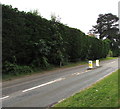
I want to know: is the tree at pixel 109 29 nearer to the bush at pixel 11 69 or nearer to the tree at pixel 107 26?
the tree at pixel 107 26

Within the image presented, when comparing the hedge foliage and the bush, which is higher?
the hedge foliage

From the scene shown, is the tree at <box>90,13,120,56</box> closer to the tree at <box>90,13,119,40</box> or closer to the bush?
the tree at <box>90,13,119,40</box>

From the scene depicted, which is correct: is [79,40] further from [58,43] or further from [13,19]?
[13,19]

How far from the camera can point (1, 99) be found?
261 inches

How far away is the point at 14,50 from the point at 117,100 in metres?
11.0

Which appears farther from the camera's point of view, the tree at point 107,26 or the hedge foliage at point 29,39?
the tree at point 107,26

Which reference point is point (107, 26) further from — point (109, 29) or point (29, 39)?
point (29, 39)

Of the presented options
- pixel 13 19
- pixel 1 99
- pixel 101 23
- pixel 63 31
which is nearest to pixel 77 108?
pixel 1 99

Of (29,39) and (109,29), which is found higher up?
(109,29)

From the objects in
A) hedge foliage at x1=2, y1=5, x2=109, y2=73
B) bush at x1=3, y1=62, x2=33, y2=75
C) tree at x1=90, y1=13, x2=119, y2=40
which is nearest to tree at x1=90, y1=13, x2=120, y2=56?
tree at x1=90, y1=13, x2=119, y2=40

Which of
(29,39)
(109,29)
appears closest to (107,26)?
(109,29)

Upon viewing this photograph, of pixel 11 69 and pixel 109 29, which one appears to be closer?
pixel 11 69

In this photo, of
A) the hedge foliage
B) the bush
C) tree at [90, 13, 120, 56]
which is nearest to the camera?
the bush

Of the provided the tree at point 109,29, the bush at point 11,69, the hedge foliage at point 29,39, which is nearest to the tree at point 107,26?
the tree at point 109,29
